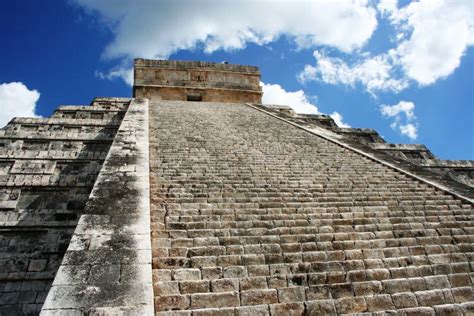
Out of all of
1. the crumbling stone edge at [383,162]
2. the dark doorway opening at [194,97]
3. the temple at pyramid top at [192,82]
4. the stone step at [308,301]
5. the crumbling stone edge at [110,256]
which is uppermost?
the temple at pyramid top at [192,82]

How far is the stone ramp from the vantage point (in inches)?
131

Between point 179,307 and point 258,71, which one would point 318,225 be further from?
point 258,71

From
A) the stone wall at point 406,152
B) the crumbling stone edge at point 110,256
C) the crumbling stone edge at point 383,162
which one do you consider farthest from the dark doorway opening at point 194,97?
the crumbling stone edge at point 110,256

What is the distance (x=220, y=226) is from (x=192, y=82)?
11732 mm

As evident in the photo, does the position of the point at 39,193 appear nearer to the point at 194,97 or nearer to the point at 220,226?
the point at 220,226

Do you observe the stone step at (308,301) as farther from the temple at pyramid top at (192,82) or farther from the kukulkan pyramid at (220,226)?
the temple at pyramid top at (192,82)

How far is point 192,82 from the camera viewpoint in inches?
594

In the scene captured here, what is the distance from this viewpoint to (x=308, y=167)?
6680 mm

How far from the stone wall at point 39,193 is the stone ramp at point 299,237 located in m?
1.69

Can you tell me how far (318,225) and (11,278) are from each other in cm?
427

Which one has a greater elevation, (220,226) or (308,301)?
(220,226)

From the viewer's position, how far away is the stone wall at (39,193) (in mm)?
4777

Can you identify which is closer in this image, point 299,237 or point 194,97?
point 299,237

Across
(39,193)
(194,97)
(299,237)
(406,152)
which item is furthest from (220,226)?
(194,97)
